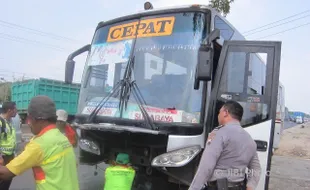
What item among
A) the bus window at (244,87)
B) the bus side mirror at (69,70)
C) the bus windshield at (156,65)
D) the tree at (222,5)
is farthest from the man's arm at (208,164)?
the tree at (222,5)

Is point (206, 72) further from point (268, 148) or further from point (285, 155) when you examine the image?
point (285, 155)

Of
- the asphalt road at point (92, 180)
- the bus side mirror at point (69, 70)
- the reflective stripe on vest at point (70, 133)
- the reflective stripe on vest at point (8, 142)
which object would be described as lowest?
the asphalt road at point (92, 180)

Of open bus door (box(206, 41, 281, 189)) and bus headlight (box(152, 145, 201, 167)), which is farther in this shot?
open bus door (box(206, 41, 281, 189))

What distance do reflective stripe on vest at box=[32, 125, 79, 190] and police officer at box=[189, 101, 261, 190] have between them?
3.68 ft

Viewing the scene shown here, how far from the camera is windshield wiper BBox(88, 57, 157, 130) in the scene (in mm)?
4047

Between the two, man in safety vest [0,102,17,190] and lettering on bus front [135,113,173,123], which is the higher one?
lettering on bus front [135,113,173,123]

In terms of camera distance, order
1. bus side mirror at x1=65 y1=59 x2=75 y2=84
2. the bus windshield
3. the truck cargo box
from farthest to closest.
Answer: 1. the truck cargo box
2. bus side mirror at x1=65 y1=59 x2=75 y2=84
3. the bus windshield

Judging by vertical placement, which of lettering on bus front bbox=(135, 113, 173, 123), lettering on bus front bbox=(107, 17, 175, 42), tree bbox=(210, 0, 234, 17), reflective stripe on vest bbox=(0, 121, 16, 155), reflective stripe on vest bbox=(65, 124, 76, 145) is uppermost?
tree bbox=(210, 0, 234, 17)

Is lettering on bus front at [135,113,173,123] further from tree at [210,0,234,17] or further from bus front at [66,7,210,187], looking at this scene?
tree at [210,0,234,17]

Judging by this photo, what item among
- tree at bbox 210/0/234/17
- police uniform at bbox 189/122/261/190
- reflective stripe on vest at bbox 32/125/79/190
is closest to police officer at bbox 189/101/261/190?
police uniform at bbox 189/122/261/190

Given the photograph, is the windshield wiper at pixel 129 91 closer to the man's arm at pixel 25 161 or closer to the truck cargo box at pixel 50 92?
the man's arm at pixel 25 161

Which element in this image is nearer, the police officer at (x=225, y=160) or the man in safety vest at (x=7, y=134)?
the police officer at (x=225, y=160)

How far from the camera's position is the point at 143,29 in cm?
452

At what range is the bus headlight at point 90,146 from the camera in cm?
442
